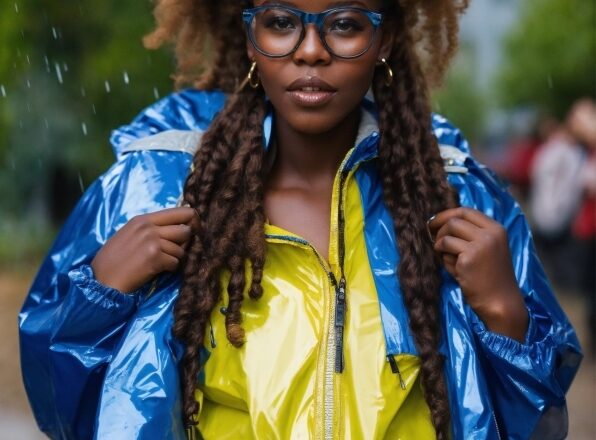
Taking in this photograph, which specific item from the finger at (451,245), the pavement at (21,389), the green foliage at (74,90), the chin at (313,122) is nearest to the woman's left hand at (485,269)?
A: the finger at (451,245)

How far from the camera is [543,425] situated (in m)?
3.00

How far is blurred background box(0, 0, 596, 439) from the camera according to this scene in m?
8.50

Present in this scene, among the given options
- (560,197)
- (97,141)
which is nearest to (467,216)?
(560,197)

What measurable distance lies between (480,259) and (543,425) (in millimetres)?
528

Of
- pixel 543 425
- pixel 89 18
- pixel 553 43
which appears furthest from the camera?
pixel 553 43

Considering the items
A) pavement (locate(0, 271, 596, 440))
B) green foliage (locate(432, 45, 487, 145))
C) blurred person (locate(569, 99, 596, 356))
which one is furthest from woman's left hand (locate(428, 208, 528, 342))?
green foliage (locate(432, 45, 487, 145))

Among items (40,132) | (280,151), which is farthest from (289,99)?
(40,132)

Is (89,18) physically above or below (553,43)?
above

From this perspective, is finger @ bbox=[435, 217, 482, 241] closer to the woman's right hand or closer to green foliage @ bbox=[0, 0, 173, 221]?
the woman's right hand

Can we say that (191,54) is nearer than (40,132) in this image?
Yes

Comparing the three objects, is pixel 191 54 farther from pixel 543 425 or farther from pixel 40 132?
pixel 40 132

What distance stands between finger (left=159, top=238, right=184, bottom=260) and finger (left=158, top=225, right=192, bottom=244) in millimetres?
12

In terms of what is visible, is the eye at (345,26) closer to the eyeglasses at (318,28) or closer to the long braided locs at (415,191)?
the eyeglasses at (318,28)

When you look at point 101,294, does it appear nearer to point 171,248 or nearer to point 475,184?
point 171,248
